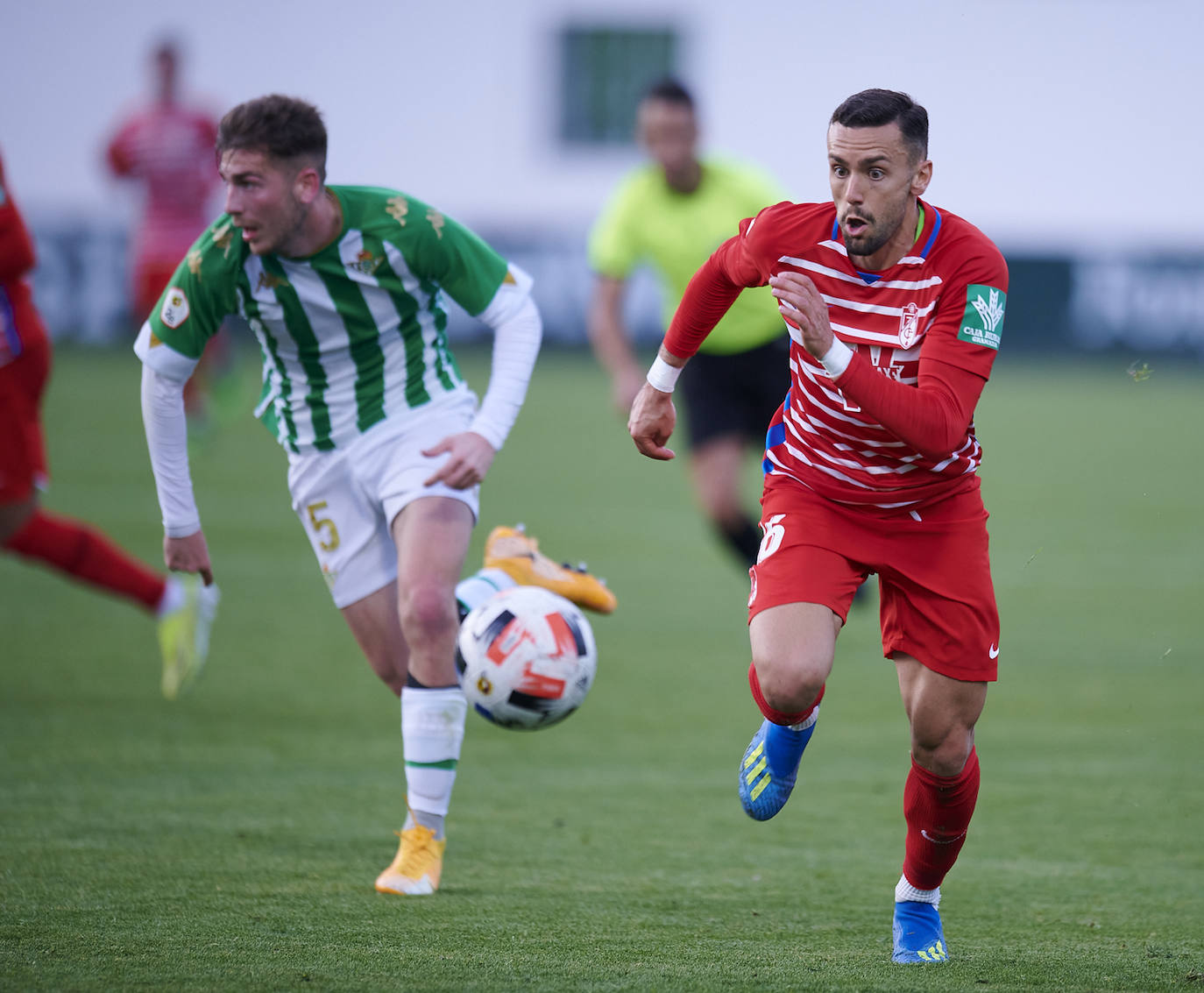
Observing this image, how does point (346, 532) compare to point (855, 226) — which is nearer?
point (855, 226)

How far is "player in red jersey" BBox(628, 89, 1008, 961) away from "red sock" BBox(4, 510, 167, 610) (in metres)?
3.42

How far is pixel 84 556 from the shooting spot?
255 inches

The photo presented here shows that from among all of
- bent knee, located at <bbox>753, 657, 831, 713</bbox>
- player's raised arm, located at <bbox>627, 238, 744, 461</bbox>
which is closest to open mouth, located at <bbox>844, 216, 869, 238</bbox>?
player's raised arm, located at <bbox>627, 238, 744, 461</bbox>

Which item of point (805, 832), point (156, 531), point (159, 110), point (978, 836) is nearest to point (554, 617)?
point (805, 832)

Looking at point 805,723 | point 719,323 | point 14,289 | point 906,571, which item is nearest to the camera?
point 906,571

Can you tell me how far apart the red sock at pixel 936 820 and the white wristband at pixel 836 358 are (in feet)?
3.24

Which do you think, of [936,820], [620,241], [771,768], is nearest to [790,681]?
[771,768]

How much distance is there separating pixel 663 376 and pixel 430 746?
1.18 metres

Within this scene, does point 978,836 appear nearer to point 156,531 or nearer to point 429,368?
point 429,368

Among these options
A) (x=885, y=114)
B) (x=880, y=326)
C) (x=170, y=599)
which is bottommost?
(x=170, y=599)

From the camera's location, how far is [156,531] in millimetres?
10188

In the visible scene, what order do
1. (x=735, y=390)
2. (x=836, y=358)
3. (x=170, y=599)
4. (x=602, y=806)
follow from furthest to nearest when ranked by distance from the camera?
(x=735, y=390) → (x=170, y=599) → (x=602, y=806) → (x=836, y=358)

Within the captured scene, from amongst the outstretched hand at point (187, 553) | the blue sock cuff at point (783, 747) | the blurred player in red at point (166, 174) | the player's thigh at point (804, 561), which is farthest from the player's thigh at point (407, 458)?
the blurred player in red at point (166, 174)

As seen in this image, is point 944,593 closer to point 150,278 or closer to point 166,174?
point 166,174
